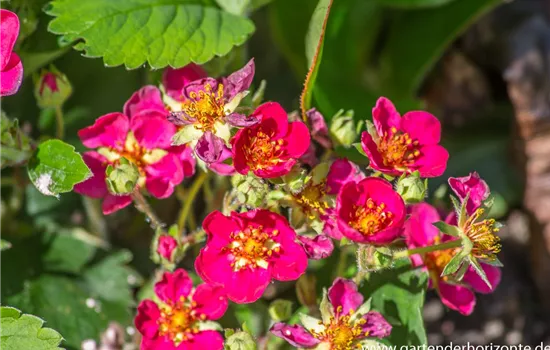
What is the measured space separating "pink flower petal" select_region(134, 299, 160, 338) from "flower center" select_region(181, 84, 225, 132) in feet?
1.03

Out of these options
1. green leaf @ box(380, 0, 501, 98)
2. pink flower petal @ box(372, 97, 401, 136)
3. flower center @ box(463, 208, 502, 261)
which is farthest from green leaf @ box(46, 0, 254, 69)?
green leaf @ box(380, 0, 501, 98)

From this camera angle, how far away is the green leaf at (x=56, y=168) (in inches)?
43.2

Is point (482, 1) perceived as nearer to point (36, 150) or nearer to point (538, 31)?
point (538, 31)

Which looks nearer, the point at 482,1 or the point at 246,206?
the point at 246,206

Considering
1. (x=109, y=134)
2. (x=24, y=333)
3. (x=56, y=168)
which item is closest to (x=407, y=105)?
(x=109, y=134)

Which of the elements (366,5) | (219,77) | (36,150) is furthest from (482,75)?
(36,150)

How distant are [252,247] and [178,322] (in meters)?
0.19

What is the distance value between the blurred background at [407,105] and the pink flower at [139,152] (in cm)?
17

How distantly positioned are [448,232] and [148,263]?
801 mm

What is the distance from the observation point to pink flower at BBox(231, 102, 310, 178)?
1.07m

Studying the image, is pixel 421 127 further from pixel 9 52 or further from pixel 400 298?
pixel 9 52

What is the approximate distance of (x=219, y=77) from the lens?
1325 millimetres

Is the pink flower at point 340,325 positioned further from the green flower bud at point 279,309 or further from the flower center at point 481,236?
the flower center at point 481,236

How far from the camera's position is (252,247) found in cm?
113
